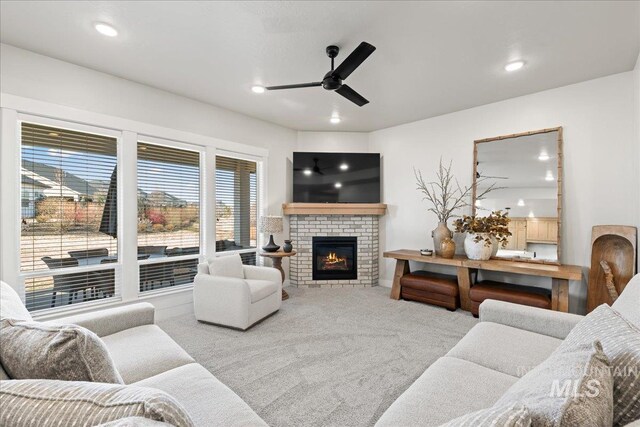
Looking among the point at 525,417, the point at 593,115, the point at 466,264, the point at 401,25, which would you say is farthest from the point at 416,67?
the point at 525,417

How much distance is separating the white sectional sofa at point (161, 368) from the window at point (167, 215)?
1.65 metres

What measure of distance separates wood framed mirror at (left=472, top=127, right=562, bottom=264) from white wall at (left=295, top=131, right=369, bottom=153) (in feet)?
6.70

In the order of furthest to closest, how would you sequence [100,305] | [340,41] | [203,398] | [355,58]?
[100,305]
[340,41]
[355,58]
[203,398]

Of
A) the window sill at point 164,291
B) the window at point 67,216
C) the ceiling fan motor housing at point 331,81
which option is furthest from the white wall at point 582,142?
the window at point 67,216

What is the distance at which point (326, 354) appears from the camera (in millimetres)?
2609

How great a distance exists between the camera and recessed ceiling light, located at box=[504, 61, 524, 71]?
113 inches

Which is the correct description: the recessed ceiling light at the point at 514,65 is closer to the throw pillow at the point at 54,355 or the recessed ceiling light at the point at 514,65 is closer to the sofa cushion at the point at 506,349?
the sofa cushion at the point at 506,349

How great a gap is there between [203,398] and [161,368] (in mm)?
436

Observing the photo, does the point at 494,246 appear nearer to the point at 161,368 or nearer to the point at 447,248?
the point at 447,248

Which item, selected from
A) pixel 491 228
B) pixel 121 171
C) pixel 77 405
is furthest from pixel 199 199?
pixel 491 228

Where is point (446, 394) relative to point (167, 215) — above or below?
below

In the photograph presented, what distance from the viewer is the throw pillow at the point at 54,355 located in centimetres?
88

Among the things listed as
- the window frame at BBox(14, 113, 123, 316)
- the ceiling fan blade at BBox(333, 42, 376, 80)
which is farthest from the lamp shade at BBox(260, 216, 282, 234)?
the ceiling fan blade at BBox(333, 42, 376, 80)

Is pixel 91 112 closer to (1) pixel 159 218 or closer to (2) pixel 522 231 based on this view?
(1) pixel 159 218
